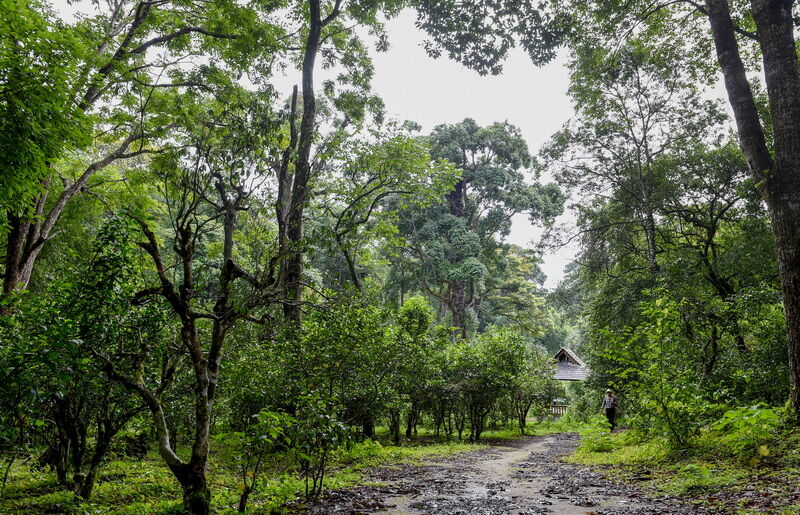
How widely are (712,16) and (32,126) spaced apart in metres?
10.3

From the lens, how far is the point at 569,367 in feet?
113

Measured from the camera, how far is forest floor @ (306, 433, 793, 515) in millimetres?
4426

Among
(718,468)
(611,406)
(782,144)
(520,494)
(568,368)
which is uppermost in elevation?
(782,144)

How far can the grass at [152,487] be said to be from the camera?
4692 millimetres

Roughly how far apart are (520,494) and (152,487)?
4.83 m

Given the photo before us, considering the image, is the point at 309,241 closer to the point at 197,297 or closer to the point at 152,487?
the point at 197,297

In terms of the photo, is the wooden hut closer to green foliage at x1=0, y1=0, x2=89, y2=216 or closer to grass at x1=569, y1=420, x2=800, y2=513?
grass at x1=569, y1=420, x2=800, y2=513

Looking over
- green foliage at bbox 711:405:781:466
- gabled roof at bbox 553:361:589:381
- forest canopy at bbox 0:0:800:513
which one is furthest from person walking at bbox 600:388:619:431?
gabled roof at bbox 553:361:589:381

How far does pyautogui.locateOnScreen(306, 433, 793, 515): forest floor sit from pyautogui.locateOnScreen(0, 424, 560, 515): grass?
21.3 inches

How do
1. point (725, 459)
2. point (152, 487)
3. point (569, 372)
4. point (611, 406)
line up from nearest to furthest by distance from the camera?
point (725, 459)
point (152, 487)
point (611, 406)
point (569, 372)

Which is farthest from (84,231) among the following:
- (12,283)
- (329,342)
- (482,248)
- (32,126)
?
(482,248)

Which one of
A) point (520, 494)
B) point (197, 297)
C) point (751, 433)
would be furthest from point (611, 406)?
point (197, 297)

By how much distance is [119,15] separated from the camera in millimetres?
11945

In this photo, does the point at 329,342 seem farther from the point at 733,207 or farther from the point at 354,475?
the point at 733,207
